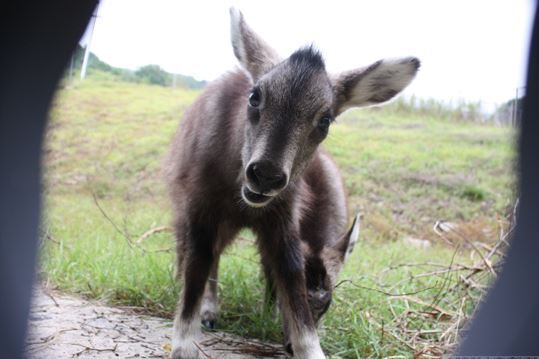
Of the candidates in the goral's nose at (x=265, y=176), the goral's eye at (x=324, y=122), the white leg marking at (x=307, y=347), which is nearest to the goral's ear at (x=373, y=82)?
the goral's eye at (x=324, y=122)

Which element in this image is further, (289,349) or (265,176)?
(289,349)

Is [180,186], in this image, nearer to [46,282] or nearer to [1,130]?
[46,282]

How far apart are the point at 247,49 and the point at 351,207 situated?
216 inches

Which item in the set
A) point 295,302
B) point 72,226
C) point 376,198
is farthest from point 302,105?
A: point 376,198

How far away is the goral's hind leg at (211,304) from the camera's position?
4773 millimetres

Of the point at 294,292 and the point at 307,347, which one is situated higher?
the point at 294,292

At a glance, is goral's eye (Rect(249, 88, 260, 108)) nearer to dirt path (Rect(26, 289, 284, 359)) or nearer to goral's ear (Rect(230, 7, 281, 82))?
goral's ear (Rect(230, 7, 281, 82))

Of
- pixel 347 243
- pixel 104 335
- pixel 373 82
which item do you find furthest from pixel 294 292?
pixel 373 82

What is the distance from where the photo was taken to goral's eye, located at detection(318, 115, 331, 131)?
12.2 feet

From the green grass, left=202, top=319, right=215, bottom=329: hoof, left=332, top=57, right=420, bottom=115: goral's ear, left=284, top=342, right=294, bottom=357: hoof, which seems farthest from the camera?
the green grass

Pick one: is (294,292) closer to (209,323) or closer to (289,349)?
(289,349)

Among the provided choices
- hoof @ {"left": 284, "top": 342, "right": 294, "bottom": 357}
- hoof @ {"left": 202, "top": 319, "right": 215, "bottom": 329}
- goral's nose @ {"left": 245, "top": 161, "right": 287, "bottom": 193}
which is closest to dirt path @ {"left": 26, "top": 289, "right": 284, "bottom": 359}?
hoof @ {"left": 284, "top": 342, "right": 294, "bottom": 357}

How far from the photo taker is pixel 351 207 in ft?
30.3

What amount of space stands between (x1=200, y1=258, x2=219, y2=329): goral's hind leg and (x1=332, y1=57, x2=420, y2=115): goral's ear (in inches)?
66.1
